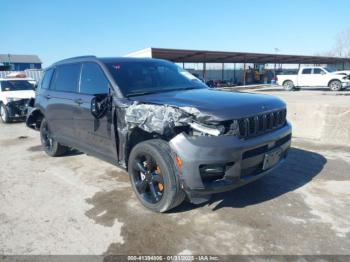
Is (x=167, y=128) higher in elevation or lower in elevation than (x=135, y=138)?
higher

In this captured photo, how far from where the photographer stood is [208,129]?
3.14 meters

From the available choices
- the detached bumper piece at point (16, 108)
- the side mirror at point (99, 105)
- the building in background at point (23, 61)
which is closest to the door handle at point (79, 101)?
the side mirror at point (99, 105)

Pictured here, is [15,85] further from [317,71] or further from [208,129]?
[317,71]

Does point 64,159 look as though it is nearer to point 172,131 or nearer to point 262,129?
point 172,131

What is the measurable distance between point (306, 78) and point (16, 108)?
20901 mm

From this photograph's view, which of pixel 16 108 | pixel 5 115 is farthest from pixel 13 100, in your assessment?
pixel 5 115

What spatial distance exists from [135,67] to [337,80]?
22.1 m

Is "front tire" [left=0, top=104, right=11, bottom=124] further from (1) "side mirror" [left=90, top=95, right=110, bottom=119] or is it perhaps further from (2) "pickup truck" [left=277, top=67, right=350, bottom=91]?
(2) "pickup truck" [left=277, top=67, right=350, bottom=91]

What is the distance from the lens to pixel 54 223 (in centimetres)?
352

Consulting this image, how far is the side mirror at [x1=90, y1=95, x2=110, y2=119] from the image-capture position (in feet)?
13.5

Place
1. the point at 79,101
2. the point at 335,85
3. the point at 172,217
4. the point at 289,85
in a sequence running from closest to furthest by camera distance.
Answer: the point at 172,217
the point at 79,101
the point at 335,85
the point at 289,85

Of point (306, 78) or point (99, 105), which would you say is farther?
point (306, 78)

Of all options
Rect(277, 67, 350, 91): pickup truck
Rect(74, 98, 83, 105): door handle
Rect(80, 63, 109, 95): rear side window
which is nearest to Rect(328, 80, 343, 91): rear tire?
Rect(277, 67, 350, 91): pickup truck

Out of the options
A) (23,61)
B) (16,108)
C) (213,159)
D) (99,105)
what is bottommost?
(16,108)
